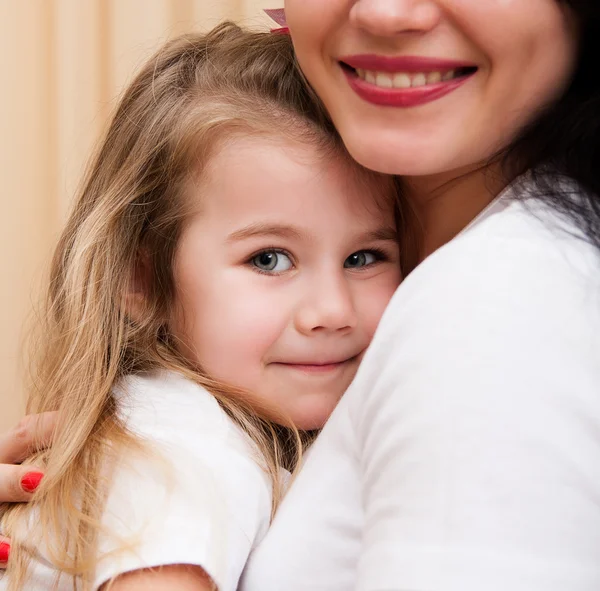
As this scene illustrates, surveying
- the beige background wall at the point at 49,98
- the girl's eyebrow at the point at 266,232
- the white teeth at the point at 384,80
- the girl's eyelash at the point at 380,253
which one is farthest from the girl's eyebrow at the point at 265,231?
the beige background wall at the point at 49,98

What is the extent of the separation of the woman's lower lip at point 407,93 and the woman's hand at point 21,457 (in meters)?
0.64

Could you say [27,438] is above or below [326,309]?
below

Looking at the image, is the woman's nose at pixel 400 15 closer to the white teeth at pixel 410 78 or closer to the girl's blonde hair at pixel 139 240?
the white teeth at pixel 410 78

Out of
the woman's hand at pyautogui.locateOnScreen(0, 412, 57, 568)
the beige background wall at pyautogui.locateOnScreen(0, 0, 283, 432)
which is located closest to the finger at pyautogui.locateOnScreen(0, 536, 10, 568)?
the woman's hand at pyautogui.locateOnScreen(0, 412, 57, 568)

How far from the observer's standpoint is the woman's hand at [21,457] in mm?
1240

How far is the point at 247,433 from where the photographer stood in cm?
114

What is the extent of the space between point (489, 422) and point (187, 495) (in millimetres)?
395

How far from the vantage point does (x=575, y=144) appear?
36.0 inches

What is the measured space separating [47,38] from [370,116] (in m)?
1.43

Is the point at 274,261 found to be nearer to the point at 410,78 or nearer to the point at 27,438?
the point at 410,78

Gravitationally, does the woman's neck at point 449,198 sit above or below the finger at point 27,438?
above

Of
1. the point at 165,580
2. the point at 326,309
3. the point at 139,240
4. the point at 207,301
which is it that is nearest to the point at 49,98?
the point at 139,240

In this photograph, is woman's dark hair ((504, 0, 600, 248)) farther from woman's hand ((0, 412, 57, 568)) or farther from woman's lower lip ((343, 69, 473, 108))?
woman's hand ((0, 412, 57, 568))

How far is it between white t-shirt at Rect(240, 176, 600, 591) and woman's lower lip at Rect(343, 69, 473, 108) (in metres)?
0.23
